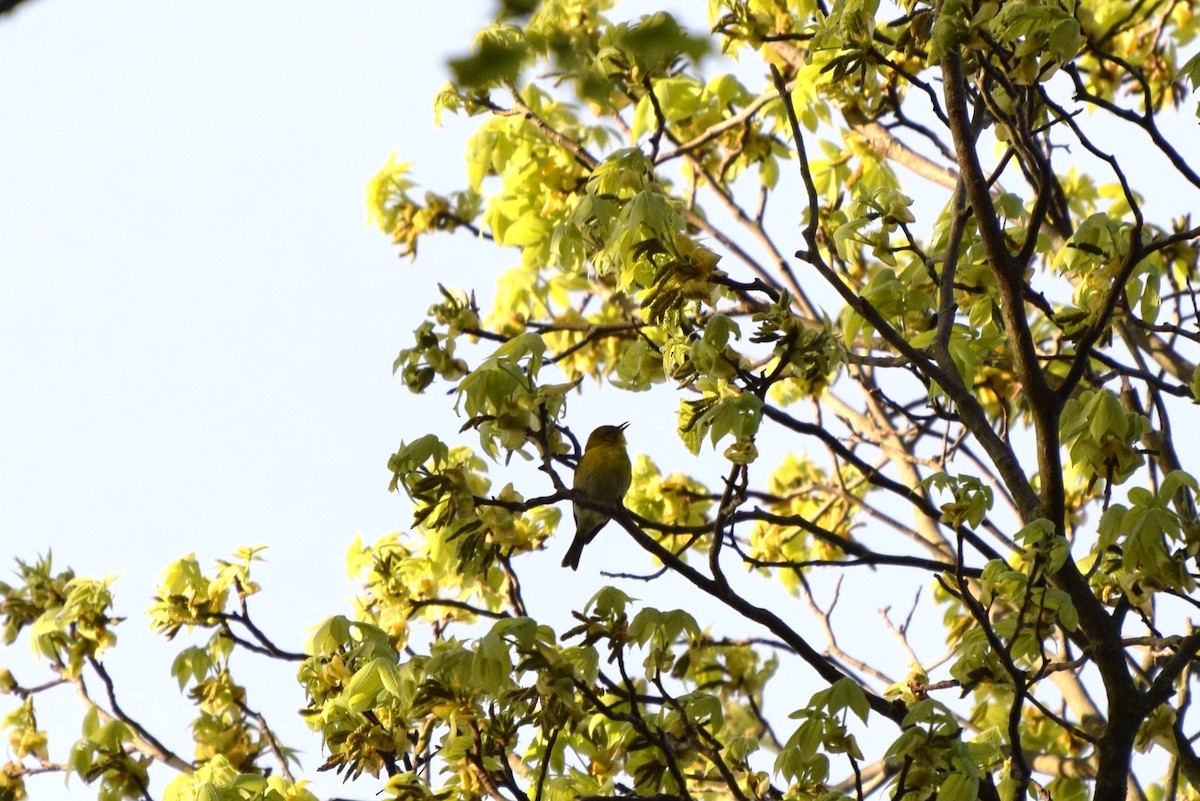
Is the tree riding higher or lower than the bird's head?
lower

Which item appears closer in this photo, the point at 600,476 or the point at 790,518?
the point at 790,518

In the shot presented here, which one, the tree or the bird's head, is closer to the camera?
the tree

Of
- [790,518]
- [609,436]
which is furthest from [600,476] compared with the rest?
[790,518]

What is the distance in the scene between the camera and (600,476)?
5223mm

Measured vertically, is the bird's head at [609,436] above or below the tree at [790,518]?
above

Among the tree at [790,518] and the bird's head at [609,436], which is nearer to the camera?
the tree at [790,518]

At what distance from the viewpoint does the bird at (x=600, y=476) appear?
5223 millimetres

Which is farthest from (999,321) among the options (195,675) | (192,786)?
(195,675)

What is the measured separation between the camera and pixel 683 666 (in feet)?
11.6

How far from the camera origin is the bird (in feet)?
17.1

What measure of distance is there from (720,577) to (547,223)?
8.05 ft

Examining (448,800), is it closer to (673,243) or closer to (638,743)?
(638,743)

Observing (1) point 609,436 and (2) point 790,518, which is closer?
(2) point 790,518

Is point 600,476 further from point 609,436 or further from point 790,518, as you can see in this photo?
point 790,518
